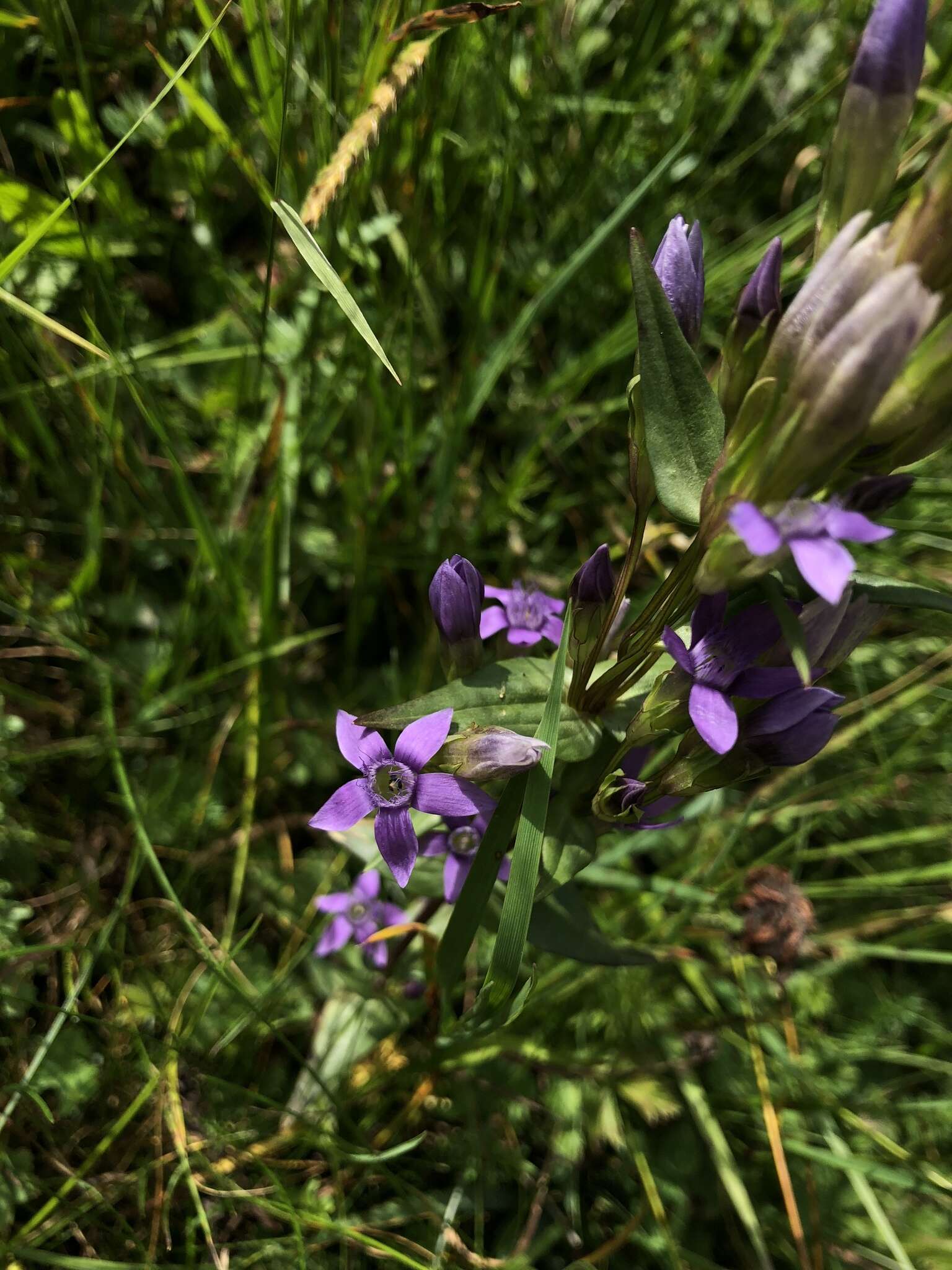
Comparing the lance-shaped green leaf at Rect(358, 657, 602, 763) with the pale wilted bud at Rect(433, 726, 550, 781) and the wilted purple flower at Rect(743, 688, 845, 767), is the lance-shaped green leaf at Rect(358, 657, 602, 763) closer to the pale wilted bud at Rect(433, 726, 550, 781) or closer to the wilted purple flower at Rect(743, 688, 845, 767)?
the pale wilted bud at Rect(433, 726, 550, 781)

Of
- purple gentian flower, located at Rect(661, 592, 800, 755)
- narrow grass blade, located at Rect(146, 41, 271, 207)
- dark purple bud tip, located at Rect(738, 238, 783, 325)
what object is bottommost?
purple gentian flower, located at Rect(661, 592, 800, 755)

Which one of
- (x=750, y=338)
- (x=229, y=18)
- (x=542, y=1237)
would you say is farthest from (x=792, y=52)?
(x=542, y=1237)

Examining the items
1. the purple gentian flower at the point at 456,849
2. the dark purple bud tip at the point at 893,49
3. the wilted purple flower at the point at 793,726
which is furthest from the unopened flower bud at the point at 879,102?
the purple gentian flower at the point at 456,849

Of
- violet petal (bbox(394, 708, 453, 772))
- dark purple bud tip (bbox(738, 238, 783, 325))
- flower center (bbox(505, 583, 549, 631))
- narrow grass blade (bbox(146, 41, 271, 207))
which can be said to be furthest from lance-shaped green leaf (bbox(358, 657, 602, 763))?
narrow grass blade (bbox(146, 41, 271, 207))

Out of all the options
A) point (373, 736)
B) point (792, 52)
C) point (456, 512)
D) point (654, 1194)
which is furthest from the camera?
point (792, 52)

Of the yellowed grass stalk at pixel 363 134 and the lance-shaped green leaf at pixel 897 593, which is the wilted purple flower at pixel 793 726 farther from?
the yellowed grass stalk at pixel 363 134

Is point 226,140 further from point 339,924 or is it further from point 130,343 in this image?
point 339,924
